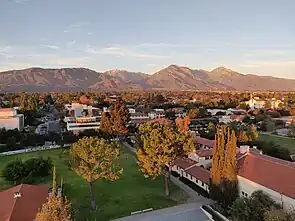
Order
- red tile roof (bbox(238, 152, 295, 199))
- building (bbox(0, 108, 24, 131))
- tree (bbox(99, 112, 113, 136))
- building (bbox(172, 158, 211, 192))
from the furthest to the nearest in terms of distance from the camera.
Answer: building (bbox(0, 108, 24, 131))
tree (bbox(99, 112, 113, 136))
building (bbox(172, 158, 211, 192))
red tile roof (bbox(238, 152, 295, 199))

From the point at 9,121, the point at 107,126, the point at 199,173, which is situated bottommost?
the point at 199,173

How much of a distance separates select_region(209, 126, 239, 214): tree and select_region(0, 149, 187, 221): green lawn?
11.9ft

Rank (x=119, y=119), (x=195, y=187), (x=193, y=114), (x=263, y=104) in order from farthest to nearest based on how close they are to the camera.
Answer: (x=263, y=104), (x=193, y=114), (x=119, y=119), (x=195, y=187)

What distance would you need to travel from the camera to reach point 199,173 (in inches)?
1244

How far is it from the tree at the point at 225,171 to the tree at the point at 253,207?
2533 millimetres

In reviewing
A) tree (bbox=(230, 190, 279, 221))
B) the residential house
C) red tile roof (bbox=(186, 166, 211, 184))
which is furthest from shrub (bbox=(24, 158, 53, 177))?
tree (bbox=(230, 190, 279, 221))

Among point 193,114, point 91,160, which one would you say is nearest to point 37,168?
point 91,160

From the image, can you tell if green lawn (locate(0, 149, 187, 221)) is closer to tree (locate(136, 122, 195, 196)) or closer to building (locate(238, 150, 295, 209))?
tree (locate(136, 122, 195, 196))

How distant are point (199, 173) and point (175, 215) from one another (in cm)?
897

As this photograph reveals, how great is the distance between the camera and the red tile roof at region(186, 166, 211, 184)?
3008 centimetres

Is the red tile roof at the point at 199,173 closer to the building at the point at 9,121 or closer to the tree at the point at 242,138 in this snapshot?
the tree at the point at 242,138

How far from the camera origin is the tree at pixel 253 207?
19812 millimetres

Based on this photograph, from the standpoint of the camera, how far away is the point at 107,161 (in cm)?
2488

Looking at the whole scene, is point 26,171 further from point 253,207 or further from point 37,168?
point 253,207
